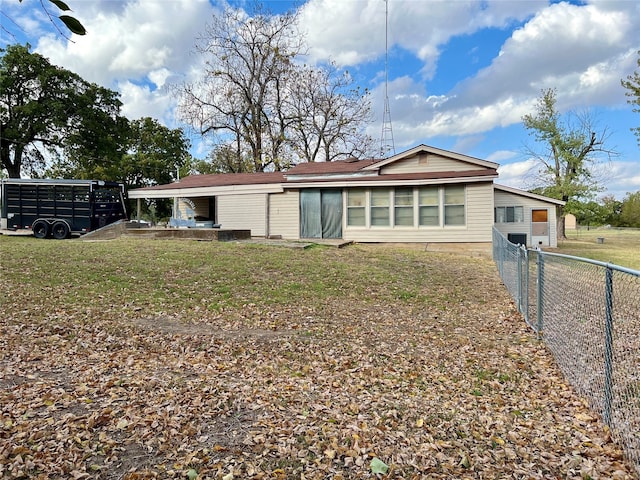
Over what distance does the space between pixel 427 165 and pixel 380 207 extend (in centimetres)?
245

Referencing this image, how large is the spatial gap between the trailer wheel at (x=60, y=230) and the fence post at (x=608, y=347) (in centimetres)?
1866

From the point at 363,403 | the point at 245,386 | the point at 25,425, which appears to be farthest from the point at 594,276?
the point at 25,425

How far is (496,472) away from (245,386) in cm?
218

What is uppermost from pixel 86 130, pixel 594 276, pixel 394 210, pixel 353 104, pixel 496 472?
pixel 353 104

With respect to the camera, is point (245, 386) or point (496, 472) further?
point (245, 386)

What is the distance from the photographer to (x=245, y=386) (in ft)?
12.5

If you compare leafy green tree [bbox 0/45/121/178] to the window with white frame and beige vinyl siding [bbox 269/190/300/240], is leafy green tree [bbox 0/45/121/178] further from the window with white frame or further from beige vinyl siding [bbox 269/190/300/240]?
the window with white frame

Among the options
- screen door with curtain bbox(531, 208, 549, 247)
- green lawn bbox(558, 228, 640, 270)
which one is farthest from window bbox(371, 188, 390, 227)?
green lawn bbox(558, 228, 640, 270)

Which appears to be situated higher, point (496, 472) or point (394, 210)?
point (394, 210)

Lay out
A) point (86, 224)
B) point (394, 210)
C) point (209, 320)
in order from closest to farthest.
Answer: point (209, 320)
point (394, 210)
point (86, 224)

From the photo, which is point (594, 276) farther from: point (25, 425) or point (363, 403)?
point (25, 425)

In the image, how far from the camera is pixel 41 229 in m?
16.9

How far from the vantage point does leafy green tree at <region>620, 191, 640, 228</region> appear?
5066cm

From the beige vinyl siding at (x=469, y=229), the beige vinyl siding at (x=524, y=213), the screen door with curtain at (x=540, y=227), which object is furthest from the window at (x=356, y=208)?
the screen door with curtain at (x=540, y=227)
